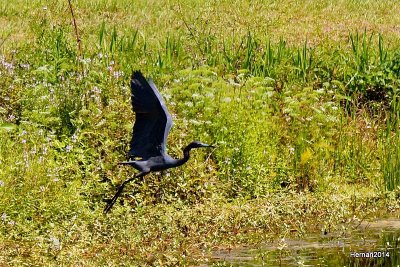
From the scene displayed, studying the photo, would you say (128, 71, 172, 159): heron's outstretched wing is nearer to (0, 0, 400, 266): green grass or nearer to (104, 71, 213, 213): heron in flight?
(104, 71, 213, 213): heron in flight

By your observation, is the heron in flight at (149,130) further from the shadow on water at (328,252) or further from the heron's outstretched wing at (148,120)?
the shadow on water at (328,252)

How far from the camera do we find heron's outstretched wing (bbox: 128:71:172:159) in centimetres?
705

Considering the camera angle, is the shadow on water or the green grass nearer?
the shadow on water

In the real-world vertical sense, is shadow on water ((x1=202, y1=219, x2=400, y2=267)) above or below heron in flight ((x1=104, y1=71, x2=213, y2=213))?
below

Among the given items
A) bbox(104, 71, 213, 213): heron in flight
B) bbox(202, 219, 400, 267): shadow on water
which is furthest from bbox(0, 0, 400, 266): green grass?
bbox(104, 71, 213, 213): heron in flight

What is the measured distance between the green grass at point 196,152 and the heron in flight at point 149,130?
0.43 meters

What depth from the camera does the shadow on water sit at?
697cm

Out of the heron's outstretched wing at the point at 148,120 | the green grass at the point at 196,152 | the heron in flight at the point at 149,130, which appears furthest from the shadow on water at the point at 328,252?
the heron's outstretched wing at the point at 148,120

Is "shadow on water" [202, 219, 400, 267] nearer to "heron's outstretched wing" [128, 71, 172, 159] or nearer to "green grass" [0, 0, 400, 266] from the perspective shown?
"green grass" [0, 0, 400, 266]

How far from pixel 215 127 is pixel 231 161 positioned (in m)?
0.34

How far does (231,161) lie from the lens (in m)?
8.98

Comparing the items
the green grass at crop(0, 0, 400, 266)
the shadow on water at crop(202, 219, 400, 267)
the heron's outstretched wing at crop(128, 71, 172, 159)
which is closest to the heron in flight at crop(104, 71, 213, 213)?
the heron's outstretched wing at crop(128, 71, 172, 159)

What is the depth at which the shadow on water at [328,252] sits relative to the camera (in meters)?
6.97

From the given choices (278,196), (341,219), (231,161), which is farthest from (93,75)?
(341,219)
